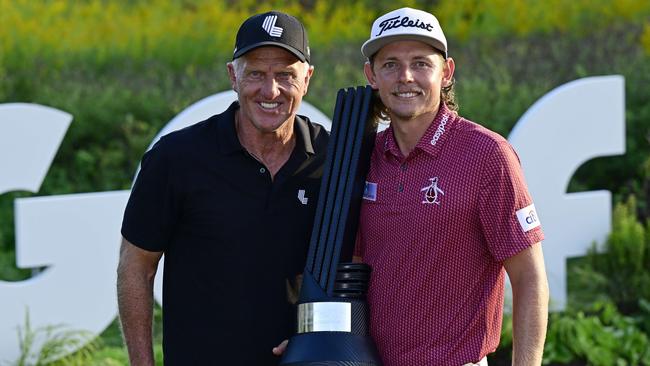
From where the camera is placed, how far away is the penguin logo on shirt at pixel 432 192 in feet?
11.5

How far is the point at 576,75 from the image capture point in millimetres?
9930

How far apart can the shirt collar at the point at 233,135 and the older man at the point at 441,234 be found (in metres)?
0.42

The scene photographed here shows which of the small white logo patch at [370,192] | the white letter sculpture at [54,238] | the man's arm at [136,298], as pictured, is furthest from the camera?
the white letter sculpture at [54,238]

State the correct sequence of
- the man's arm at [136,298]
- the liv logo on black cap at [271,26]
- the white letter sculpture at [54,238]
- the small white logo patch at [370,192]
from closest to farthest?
the small white logo patch at [370,192] < the liv logo on black cap at [271,26] < the man's arm at [136,298] < the white letter sculpture at [54,238]

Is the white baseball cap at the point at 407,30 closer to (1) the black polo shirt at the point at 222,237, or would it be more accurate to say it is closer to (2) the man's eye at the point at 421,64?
(2) the man's eye at the point at 421,64

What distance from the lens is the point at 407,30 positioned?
142 inches

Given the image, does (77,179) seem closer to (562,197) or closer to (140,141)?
(140,141)

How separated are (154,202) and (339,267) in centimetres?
65

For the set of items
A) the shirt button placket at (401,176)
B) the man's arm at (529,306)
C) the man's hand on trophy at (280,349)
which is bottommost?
the man's hand on trophy at (280,349)

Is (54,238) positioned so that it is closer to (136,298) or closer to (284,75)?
(136,298)

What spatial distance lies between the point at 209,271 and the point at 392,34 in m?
0.95

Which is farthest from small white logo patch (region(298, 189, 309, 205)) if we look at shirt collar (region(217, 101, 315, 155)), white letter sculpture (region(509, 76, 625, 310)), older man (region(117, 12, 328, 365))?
white letter sculpture (region(509, 76, 625, 310))

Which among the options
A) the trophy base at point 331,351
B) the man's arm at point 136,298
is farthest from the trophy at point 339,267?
the man's arm at point 136,298

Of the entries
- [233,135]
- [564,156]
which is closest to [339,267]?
[233,135]
